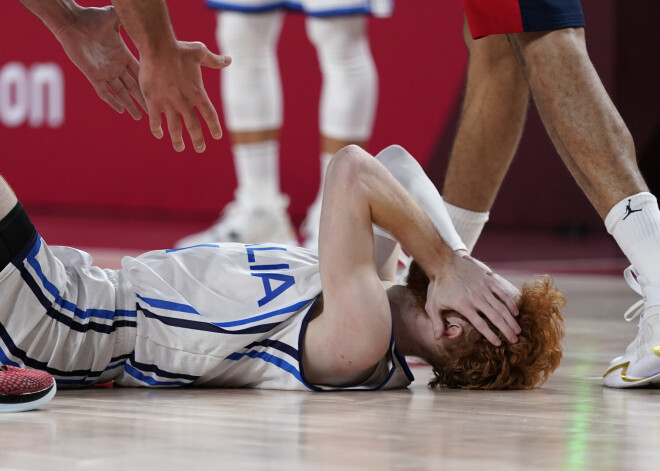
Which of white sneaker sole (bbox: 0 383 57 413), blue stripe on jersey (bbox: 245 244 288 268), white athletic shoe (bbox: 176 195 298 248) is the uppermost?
blue stripe on jersey (bbox: 245 244 288 268)

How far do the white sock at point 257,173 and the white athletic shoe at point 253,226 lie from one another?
0.03 m

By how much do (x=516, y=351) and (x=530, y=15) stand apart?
67 cm

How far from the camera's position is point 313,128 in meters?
6.52

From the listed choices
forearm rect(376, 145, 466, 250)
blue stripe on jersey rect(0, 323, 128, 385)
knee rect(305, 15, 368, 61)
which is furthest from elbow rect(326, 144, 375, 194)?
knee rect(305, 15, 368, 61)

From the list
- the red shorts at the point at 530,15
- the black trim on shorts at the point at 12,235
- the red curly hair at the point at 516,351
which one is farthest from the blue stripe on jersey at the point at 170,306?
the red shorts at the point at 530,15

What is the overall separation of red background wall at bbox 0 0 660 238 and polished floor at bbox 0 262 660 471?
13.7ft

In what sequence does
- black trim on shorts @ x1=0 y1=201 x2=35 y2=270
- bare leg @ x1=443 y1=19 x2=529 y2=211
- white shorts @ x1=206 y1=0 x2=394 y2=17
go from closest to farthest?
1. black trim on shorts @ x1=0 y1=201 x2=35 y2=270
2. bare leg @ x1=443 y1=19 x2=529 y2=211
3. white shorts @ x1=206 y1=0 x2=394 y2=17

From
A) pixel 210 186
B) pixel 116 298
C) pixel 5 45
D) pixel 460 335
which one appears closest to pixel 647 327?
pixel 460 335

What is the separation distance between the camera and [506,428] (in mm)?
1710

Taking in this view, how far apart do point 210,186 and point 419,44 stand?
1.46 meters

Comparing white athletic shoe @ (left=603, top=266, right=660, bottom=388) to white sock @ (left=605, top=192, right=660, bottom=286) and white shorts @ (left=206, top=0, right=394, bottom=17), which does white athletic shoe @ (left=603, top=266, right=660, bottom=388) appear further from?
white shorts @ (left=206, top=0, right=394, bottom=17)

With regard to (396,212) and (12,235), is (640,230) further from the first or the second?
(12,235)

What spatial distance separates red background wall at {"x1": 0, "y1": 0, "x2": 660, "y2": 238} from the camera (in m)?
6.24

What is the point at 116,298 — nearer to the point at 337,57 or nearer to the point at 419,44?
Result: the point at 337,57
